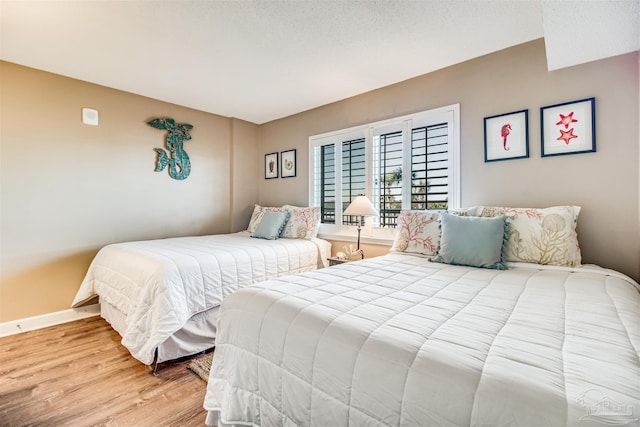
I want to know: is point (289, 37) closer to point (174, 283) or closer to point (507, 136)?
point (507, 136)

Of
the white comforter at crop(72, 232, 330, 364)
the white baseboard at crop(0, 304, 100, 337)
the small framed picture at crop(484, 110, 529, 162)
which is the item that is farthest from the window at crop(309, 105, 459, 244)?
the white baseboard at crop(0, 304, 100, 337)

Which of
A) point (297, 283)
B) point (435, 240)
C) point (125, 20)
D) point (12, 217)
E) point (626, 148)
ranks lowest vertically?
point (297, 283)

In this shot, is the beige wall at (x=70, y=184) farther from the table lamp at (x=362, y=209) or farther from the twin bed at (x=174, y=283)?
the table lamp at (x=362, y=209)

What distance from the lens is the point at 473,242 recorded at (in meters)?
1.91

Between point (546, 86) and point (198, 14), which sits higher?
point (198, 14)

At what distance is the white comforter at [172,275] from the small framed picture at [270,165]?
1.53 m

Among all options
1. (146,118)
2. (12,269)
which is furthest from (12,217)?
(146,118)

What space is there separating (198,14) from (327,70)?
1.20m

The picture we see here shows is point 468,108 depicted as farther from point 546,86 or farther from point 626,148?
point 626,148

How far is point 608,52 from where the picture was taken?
1920 millimetres

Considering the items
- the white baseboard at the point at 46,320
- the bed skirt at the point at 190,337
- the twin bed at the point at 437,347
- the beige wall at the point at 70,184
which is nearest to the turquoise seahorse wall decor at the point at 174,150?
the beige wall at the point at 70,184

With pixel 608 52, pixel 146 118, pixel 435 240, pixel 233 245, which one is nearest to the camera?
pixel 608 52

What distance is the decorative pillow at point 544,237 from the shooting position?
72.4 inches

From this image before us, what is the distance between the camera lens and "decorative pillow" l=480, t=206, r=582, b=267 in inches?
72.4
